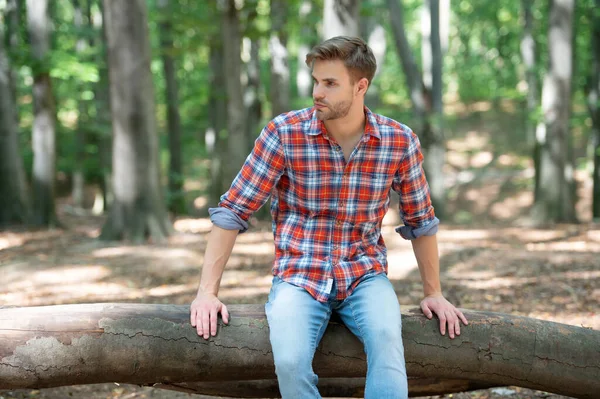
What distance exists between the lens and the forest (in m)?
7.23

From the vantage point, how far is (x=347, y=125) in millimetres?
3141

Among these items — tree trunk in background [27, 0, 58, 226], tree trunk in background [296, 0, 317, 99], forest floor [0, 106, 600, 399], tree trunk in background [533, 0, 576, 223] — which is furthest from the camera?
tree trunk in background [296, 0, 317, 99]

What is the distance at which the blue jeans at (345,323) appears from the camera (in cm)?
273

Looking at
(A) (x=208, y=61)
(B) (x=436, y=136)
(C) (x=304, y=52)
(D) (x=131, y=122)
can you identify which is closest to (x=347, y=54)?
(D) (x=131, y=122)

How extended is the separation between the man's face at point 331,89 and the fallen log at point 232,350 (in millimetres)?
1080

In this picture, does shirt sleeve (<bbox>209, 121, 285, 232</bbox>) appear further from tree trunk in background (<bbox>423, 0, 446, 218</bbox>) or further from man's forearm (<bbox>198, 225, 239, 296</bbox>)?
tree trunk in background (<bbox>423, 0, 446, 218</bbox>)

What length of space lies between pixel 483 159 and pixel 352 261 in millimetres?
25066

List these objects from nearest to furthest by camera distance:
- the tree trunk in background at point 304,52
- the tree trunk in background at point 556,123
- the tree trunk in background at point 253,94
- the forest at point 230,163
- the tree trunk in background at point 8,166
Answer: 1. the forest at point 230,163
2. the tree trunk in background at point 556,123
3. the tree trunk in background at point 8,166
4. the tree trunk in background at point 304,52
5. the tree trunk in background at point 253,94

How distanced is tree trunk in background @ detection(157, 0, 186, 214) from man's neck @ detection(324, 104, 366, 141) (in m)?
14.4

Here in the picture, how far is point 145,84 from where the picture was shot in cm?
980

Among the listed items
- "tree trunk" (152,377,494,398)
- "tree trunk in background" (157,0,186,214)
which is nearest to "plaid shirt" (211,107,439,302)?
"tree trunk" (152,377,494,398)

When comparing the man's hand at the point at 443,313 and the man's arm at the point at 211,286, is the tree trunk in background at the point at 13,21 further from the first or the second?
the man's hand at the point at 443,313

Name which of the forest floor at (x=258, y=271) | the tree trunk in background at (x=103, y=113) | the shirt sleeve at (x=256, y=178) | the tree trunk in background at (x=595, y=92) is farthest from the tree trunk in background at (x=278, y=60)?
the shirt sleeve at (x=256, y=178)

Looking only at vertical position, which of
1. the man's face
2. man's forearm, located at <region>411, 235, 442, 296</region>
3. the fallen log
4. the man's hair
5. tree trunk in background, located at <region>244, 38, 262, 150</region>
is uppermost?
tree trunk in background, located at <region>244, 38, 262, 150</region>
